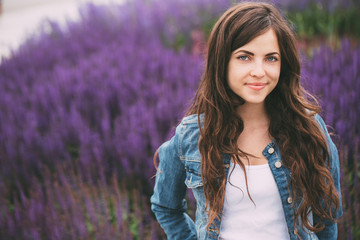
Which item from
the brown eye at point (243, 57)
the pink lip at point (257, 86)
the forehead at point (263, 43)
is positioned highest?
the forehead at point (263, 43)

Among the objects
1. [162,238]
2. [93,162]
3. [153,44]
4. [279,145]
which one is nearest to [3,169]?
[93,162]

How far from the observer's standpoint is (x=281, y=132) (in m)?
1.24

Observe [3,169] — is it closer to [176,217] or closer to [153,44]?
[176,217]

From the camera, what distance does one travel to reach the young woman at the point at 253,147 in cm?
115

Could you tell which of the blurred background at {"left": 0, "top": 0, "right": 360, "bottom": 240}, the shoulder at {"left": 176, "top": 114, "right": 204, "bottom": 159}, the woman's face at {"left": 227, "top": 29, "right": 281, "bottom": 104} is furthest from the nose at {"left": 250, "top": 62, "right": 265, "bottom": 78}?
the blurred background at {"left": 0, "top": 0, "right": 360, "bottom": 240}

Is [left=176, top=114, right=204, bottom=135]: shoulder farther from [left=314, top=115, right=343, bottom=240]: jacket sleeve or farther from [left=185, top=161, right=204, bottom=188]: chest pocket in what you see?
[left=314, top=115, right=343, bottom=240]: jacket sleeve

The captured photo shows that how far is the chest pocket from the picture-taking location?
1.26 metres

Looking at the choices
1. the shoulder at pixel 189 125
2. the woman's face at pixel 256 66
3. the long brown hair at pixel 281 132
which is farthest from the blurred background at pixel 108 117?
the woman's face at pixel 256 66

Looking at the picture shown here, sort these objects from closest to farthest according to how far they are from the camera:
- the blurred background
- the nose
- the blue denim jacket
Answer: the nose < the blue denim jacket < the blurred background

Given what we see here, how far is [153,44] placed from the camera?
3.96 metres

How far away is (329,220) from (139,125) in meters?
1.45

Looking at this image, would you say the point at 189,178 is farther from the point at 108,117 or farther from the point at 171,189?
the point at 108,117

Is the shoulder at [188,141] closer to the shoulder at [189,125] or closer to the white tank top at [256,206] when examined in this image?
the shoulder at [189,125]

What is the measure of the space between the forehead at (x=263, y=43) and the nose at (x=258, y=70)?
5cm
